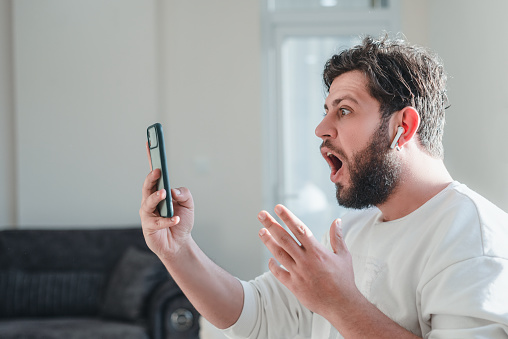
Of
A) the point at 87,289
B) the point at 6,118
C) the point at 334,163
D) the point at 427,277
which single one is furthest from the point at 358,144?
the point at 6,118

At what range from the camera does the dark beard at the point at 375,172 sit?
4.22 ft

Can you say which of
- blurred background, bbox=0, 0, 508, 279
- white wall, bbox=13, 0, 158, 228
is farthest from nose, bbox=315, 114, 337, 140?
white wall, bbox=13, 0, 158, 228

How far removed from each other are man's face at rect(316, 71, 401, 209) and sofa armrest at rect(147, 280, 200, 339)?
6.16 ft

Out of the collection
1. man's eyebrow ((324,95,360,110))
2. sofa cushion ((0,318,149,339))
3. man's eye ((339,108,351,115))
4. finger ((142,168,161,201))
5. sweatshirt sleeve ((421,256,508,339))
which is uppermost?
man's eyebrow ((324,95,360,110))

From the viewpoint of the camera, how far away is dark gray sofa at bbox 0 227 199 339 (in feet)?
10.00

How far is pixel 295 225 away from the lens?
97cm

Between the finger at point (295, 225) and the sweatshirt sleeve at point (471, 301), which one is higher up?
the finger at point (295, 225)

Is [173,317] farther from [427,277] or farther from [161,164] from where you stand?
[427,277]

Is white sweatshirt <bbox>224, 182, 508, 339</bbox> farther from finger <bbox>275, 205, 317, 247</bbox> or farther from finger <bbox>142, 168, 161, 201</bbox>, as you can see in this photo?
finger <bbox>142, 168, 161, 201</bbox>

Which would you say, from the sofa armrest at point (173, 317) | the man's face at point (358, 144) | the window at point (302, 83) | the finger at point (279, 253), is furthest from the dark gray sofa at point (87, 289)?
the finger at point (279, 253)

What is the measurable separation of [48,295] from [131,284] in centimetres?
59

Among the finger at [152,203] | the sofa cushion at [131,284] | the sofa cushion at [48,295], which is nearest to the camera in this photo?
the finger at [152,203]

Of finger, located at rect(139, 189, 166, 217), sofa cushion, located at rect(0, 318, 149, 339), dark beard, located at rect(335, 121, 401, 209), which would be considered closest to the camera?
finger, located at rect(139, 189, 166, 217)

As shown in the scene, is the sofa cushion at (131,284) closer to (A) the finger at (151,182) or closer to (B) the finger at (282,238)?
(A) the finger at (151,182)
